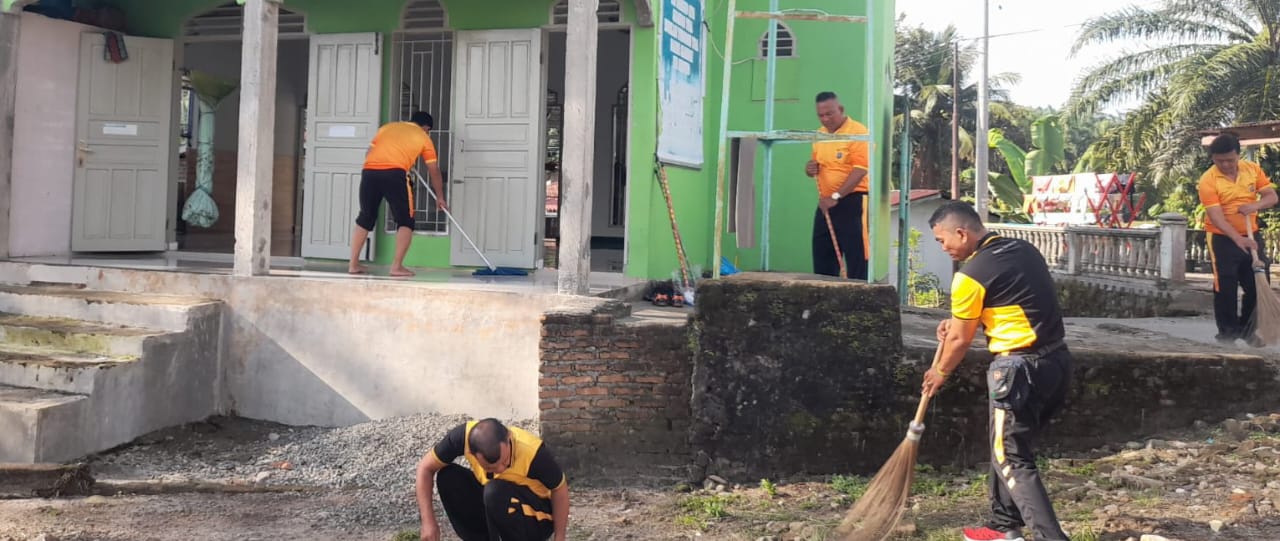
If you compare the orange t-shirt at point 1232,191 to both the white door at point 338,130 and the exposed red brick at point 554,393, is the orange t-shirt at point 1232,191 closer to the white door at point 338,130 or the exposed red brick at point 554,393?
the exposed red brick at point 554,393

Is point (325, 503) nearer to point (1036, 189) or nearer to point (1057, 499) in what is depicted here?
point (1057, 499)

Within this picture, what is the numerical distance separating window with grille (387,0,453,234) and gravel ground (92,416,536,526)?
2.96m

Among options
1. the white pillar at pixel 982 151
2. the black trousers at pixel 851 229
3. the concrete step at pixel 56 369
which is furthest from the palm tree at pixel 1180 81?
the concrete step at pixel 56 369

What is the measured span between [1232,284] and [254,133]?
23.6 feet

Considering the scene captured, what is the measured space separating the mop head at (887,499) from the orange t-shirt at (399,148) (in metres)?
5.02

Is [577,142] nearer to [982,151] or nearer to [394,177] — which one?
[394,177]

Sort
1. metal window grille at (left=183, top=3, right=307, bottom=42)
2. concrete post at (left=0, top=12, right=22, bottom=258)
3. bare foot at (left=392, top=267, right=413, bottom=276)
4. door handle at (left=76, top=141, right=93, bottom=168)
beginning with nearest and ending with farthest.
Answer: bare foot at (left=392, top=267, right=413, bottom=276) → concrete post at (left=0, top=12, right=22, bottom=258) → door handle at (left=76, top=141, right=93, bottom=168) → metal window grille at (left=183, top=3, right=307, bottom=42)

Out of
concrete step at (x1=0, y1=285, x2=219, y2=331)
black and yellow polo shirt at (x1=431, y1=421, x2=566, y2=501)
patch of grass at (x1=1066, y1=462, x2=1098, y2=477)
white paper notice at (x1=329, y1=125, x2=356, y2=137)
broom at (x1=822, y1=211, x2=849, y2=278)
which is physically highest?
white paper notice at (x1=329, y1=125, x2=356, y2=137)

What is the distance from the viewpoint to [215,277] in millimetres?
7965

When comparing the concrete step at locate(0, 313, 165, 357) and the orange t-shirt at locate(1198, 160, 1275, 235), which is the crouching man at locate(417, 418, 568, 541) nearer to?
the concrete step at locate(0, 313, 165, 357)

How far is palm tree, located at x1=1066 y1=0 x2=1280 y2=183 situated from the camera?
20.0 m

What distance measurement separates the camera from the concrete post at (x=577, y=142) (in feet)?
23.4

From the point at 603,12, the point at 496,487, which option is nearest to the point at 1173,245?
the point at 603,12

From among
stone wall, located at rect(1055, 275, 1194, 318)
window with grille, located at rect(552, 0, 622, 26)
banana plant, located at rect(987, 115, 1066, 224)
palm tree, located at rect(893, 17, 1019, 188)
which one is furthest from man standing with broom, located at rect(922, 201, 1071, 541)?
palm tree, located at rect(893, 17, 1019, 188)
